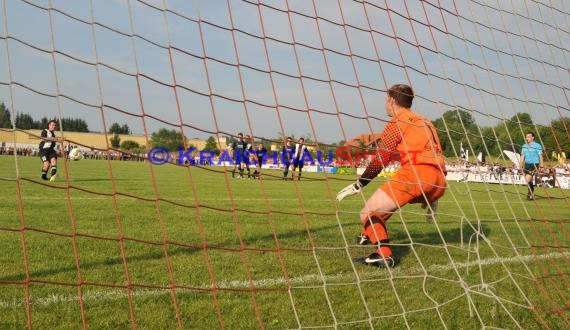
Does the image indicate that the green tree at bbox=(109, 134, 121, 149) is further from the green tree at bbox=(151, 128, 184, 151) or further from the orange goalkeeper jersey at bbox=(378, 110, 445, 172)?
the orange goalkeeper jersey at bbox=(378, 110, 445, 172)

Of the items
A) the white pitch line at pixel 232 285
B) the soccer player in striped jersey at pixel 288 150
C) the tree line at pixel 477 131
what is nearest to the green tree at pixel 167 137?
the tree line at pixel 477 131

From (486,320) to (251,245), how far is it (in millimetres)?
2423

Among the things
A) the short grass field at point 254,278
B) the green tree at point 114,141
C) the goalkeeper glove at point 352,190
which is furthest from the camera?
the green tree at point 114,141

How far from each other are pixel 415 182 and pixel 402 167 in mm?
208

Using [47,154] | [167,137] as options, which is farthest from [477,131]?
[47,154]

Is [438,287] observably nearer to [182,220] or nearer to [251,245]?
[251,245]

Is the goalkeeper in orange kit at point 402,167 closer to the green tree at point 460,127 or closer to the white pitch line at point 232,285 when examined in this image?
the green tree at point 460,127

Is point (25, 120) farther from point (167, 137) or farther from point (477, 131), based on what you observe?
point (477, 131)

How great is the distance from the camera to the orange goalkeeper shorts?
171 inches

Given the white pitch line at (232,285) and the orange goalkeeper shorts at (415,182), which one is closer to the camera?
the white pitch line at (232,285)

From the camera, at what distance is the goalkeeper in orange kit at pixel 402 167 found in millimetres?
4363

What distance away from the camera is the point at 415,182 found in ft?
14.2

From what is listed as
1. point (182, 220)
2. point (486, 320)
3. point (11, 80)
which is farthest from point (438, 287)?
point (182, 220)

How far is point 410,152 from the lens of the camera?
4320mm
